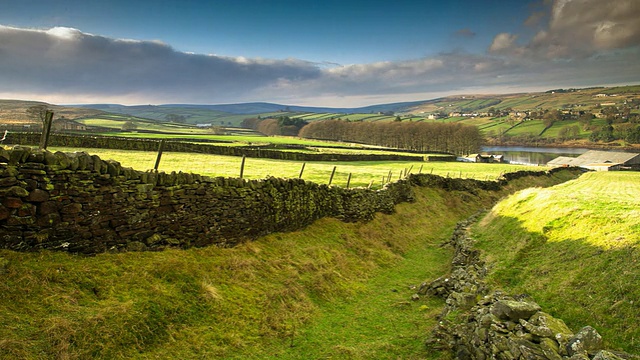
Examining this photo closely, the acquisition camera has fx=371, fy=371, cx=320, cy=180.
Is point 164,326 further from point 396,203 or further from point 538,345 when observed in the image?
point 396,203

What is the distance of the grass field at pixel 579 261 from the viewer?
7246 millimetres

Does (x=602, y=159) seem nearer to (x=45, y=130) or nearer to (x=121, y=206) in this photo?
(x=121, y=206)

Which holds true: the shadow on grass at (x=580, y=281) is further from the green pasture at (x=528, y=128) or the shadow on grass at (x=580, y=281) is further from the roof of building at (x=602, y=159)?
the green pasture at (x=528, y=128)

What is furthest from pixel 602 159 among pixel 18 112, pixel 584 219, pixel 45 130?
pixel 18 112

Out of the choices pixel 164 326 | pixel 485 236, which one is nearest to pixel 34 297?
pixel 164 326

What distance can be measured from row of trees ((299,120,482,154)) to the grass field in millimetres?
96929

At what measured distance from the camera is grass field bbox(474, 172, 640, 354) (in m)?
7.25

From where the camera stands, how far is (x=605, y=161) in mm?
79250

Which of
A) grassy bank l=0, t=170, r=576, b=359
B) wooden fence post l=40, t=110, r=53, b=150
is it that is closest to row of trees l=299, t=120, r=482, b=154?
grassy bank l=0, t=170, r=576, b=359

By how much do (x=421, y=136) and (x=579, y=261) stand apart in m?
104

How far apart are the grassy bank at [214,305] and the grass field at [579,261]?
3047mm

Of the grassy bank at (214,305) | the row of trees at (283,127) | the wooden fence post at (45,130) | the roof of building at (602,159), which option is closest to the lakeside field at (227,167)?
the grassy bank at (214,305)

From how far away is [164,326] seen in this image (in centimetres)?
821

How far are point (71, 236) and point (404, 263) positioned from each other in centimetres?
1407
